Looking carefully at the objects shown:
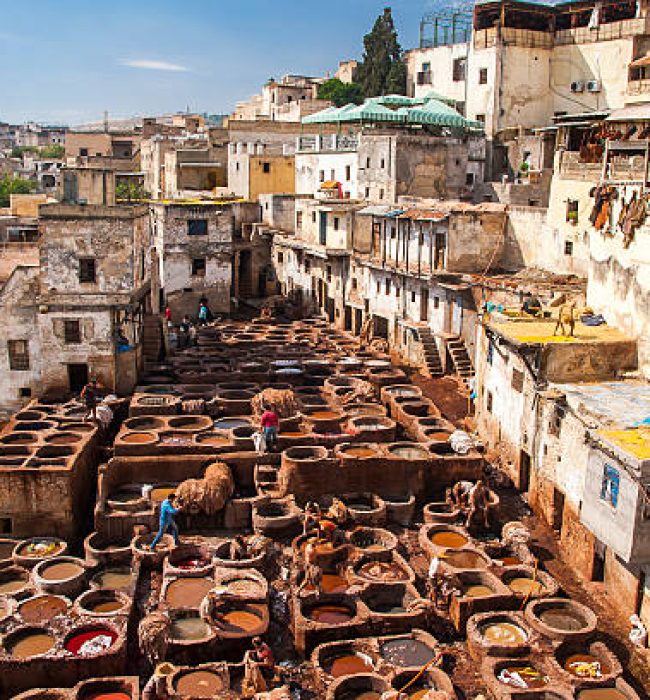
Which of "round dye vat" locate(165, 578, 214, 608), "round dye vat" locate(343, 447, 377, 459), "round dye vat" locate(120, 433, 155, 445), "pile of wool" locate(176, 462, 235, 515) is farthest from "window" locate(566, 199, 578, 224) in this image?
"round dye vat" locate(165, 578, 214, 608)

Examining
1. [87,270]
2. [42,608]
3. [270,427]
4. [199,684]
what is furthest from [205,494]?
[87,270]

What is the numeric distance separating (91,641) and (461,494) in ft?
31.3

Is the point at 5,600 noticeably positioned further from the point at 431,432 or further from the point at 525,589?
the point at 431,432

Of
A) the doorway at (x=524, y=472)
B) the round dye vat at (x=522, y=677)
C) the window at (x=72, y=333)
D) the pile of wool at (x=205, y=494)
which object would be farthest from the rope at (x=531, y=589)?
the window at (x=72, y=333)

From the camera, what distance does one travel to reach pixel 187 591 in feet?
53.8

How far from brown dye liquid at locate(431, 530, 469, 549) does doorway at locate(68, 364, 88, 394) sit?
13269 millimetres

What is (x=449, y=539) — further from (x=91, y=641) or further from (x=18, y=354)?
(x=18, y=354)

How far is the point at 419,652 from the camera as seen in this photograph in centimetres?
1460

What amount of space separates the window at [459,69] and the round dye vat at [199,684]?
42.3 m

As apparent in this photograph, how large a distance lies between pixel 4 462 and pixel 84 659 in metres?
8.03

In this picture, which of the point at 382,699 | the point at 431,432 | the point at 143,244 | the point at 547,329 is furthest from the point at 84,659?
the point at 143,244

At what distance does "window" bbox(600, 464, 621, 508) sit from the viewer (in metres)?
15.0

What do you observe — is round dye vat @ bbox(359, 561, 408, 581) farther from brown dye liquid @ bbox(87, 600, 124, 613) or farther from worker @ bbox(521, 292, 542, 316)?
worker @ bbox(521, 292, 542, 316)

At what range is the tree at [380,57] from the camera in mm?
59156
